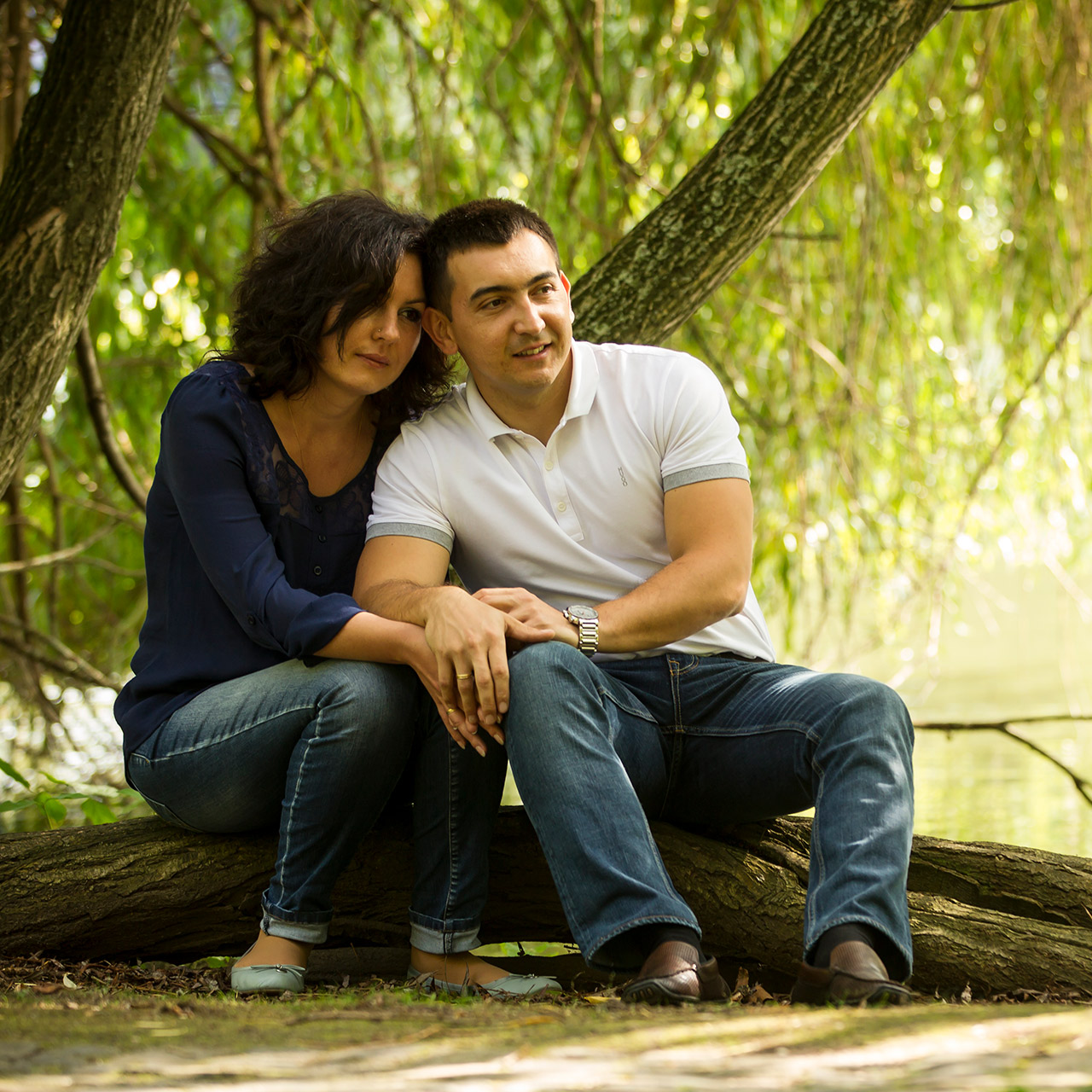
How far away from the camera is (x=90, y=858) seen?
185 cm

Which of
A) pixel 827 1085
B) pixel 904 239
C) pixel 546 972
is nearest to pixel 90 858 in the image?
pixel 546 972

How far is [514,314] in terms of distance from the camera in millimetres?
1931

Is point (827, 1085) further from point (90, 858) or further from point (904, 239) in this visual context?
point (904, 239)

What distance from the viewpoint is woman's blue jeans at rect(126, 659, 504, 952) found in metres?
1.66

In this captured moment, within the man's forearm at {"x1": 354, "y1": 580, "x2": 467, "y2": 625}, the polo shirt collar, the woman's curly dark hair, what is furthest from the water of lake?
the woman's curly dark hair

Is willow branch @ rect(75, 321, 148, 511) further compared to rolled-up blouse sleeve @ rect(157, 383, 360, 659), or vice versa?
willow branch @ rect(75, 321, 148, 511)

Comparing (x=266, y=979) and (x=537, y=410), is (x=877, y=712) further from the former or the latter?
(x=266, y=979)

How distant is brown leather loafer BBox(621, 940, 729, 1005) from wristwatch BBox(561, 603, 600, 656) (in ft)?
1.46

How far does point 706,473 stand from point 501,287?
17.0 inches

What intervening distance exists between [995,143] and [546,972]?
2.57 metres

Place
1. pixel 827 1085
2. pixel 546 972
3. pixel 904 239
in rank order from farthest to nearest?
pixel 904 239, pixel 546 972, pixel 827 1085

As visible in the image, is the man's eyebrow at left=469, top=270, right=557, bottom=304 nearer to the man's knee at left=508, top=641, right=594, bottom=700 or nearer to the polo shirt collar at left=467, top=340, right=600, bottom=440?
the polo shirt collar at left=467, top=340, right=600, bottom=440

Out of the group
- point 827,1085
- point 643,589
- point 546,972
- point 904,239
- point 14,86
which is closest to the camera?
point 827,1085

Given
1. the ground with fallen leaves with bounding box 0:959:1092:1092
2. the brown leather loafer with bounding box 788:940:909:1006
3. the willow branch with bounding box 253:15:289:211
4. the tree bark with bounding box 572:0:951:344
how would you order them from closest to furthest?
1. the ground with fallen leaves with bounding box 0:959:1092:1092
2. the brown leather loafer with bounding box 788:940:909:1006
3. the tree bark with bounding box 572:0:951:344
4. the willow branch with bounding box 253:15:289:211
